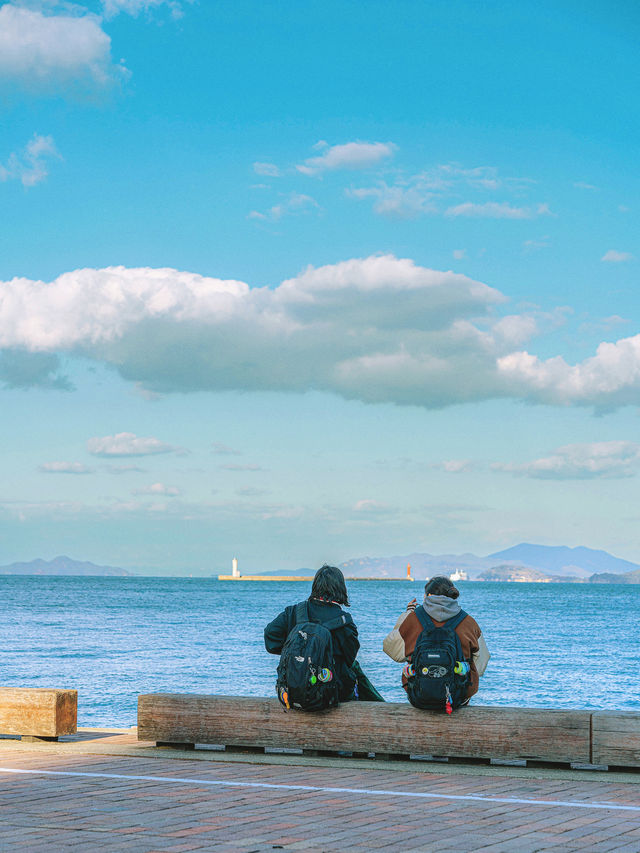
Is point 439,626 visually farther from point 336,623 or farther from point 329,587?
point 329,587

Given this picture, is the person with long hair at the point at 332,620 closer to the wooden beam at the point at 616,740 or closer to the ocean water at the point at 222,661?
the wooden beam at the point at 616,740

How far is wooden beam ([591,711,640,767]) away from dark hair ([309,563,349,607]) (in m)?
2.05

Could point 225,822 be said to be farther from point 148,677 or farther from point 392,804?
point 148,677

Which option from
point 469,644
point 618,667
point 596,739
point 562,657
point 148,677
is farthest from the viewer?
point 562,657

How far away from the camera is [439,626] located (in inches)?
310

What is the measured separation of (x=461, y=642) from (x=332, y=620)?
99cm

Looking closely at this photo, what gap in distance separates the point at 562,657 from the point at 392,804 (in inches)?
1575

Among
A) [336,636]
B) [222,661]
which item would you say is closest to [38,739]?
[336,636]

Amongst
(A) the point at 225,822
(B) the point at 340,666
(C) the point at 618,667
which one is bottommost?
(C) the point at 618,667

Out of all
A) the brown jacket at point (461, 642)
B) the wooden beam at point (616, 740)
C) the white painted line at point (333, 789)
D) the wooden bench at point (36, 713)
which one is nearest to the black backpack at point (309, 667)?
the brown jacket at point (461, 642)

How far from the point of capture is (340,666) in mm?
8055

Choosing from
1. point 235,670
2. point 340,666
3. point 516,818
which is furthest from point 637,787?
point 235,670

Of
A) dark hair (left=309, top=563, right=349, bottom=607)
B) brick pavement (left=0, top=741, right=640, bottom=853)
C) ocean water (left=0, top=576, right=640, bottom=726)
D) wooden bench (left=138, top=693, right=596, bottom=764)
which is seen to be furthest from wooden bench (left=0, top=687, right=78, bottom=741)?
ocean water (left=0, top=576, right=640, bottom=726)

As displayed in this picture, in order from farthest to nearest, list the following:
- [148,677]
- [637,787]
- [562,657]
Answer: [562,657], [148,677], [637,787]
